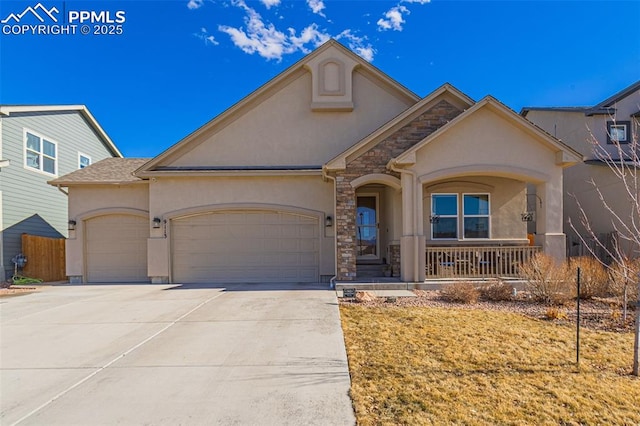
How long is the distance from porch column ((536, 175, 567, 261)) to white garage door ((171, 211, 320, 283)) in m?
6.92

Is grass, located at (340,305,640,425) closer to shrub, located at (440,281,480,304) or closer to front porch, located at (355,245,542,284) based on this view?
shrub, located at (440,281,480,304)

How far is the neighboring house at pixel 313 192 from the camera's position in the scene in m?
10.2

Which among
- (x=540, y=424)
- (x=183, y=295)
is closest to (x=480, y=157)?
(x=540, y=424)

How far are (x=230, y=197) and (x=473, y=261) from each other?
817 cm

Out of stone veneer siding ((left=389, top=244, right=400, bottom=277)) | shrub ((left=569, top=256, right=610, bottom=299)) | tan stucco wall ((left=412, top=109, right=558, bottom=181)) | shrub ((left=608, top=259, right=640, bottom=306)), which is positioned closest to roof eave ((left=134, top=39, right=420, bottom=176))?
tan stucco wall ((left=412, top=109, right=558, bottom=181))

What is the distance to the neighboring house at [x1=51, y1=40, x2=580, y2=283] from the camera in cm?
1020

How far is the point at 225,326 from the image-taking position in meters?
6.56

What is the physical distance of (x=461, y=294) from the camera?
8.48 metres

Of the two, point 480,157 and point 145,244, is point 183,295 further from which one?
point 480,157

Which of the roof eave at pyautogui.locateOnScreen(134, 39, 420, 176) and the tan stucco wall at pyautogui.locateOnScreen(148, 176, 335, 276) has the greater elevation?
the roof eave at pyautogui.locateOnScreen(134, 39, 420, 176)

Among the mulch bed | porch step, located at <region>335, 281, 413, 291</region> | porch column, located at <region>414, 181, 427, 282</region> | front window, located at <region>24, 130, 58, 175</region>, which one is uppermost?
front window, located at <region>24, 130, 58, 175</region>

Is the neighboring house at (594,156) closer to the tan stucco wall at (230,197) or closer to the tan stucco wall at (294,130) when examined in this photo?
the tan stucco wall at (294,130)

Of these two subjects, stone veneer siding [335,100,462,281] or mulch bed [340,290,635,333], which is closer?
mulch bed [340,290,635,333]

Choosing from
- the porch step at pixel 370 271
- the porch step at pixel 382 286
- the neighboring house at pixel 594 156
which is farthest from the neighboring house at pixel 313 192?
the neighboring house at pixel 594 156
